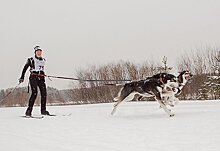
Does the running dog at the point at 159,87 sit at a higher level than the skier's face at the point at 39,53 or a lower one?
lower

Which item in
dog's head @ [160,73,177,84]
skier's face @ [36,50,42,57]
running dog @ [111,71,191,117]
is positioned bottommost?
running dog @ [111,71,191,117]

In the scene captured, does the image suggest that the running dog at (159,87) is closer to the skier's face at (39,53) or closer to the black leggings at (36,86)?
the black leggings at (36,86)

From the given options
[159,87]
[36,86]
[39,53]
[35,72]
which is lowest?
[159,87]

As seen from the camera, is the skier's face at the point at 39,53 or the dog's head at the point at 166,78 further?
the skier's face at the point at 39,53

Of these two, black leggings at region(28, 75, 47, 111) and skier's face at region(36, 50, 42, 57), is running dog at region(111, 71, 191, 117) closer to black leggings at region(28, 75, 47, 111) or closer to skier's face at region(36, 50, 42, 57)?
black leggings at region(28, 75, 47, 111)

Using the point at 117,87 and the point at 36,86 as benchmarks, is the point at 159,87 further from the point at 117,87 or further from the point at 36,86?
the point at 117,87

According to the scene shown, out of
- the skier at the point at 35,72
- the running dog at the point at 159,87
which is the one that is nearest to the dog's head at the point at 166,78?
the running dog at the point at 159,87

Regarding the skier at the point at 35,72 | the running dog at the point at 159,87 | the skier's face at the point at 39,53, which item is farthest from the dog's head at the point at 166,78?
the skier's face at the point at 39,53

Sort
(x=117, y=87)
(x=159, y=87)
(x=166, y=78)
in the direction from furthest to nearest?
(x=117, y=87) < (x=166, y=78) < (x=159, y=87)

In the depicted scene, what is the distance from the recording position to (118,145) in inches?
153

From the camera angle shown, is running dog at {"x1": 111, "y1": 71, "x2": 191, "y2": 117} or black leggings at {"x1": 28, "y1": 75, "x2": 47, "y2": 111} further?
black leggings at {"x1": 28, "y1": 75, "x2": 47, "y2": 111}

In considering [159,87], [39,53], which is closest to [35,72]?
[39,53]

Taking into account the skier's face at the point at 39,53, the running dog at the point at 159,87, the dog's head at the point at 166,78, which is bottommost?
the running dog at the point at 159,87

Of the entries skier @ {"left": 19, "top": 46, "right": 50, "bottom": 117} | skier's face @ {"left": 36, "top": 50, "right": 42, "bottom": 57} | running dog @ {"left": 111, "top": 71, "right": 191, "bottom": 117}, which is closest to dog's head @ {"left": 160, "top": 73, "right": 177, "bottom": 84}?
running dog @ {"left": 111, "top": 71, "right": 191, "bottom": 117}
